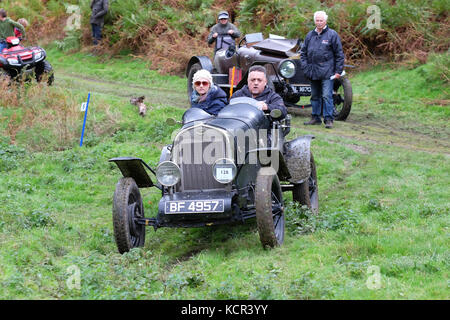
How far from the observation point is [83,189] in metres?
9.98

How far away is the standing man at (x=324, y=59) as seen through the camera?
40.1 feet

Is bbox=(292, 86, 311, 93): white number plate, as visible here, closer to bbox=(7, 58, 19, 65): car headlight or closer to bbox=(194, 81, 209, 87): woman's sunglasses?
bbox=(194, 81, 209, 87): woman's sunglasses

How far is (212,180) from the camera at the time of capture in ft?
23.7

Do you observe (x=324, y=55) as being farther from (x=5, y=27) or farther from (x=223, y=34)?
(x=5, y=27)

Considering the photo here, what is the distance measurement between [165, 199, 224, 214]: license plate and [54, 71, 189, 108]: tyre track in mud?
7831 mm

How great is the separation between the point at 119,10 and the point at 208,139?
16.1 meters

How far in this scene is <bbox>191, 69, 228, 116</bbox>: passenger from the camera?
8.37 m

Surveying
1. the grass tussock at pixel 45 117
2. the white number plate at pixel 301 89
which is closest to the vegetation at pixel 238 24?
the white number plate at pixel 301 89

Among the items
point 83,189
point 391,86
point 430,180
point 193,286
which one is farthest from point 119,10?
point 193,286

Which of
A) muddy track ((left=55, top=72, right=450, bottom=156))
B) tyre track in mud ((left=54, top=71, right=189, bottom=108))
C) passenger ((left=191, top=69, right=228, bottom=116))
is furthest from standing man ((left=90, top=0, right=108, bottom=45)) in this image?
passenger ((left=191, top=69, right=228, bottom=116))

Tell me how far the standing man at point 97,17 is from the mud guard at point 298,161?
50.1ft

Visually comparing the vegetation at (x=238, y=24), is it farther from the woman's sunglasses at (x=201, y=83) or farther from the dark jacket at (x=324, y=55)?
the woman's sunglasses at (x=201, y=83)

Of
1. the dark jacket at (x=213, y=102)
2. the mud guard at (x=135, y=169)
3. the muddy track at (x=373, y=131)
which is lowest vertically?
the muddy track at (x=373, y=131)
